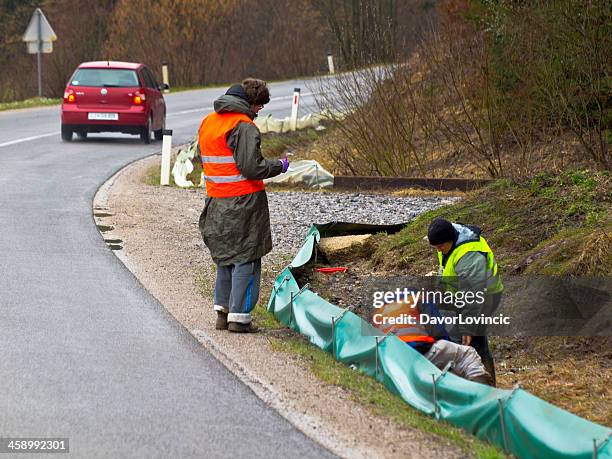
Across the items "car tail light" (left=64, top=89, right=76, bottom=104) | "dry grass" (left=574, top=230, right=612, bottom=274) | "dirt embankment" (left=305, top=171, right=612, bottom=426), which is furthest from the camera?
"car tail light" (left=64, top=89, right=76, bottom=104)

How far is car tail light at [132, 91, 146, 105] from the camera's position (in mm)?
26594

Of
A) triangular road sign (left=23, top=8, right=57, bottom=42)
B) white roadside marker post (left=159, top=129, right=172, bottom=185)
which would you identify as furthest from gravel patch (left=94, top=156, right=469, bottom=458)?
triangular road sign (left=23, top=8, right=57, bottom=42)

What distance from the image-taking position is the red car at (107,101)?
1035 inches

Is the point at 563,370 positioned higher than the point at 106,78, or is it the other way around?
the point at 106,78

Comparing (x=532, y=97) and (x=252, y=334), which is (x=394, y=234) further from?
(x=252, y=334)

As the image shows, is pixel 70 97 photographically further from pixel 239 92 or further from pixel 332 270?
pixel 239 92

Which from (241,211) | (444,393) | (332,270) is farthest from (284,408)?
(332,270)

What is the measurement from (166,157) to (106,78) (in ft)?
23.5

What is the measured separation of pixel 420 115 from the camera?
20297 millimetres

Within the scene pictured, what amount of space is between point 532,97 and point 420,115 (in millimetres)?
3806

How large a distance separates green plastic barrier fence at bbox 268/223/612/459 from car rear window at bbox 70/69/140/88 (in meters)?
17.0

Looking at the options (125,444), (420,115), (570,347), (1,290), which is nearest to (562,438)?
(125,444)

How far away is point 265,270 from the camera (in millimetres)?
12852

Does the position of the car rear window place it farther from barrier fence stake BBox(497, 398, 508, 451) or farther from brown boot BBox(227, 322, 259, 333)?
barrier fence stake BBox(497, 398, 508, 451)
